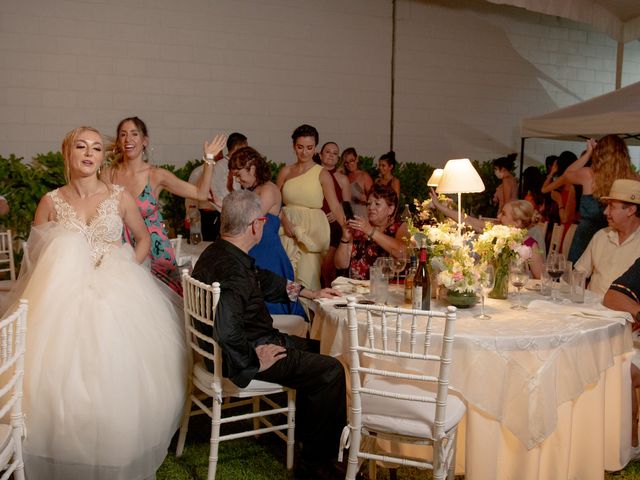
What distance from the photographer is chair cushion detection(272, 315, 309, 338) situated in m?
3.56

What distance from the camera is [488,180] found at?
9102 millimetres

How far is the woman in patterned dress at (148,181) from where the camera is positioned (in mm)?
3836

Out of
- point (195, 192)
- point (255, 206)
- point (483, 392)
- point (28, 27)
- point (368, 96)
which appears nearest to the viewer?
point (483, 392)

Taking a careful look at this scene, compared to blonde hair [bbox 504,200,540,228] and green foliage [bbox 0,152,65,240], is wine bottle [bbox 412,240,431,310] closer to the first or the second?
blonde hair [bbox 504,200,540,228]

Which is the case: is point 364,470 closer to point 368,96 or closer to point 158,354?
point 158,354

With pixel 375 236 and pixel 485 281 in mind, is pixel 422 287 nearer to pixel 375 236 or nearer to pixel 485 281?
pixel 485 281

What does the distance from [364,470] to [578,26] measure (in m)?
8.99

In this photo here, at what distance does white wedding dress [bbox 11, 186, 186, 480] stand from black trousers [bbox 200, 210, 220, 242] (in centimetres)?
279

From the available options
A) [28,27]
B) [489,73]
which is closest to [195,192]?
[28,27]

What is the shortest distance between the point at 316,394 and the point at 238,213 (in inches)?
33.7

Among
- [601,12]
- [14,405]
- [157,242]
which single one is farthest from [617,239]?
[601,12]

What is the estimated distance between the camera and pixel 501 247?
309 cm

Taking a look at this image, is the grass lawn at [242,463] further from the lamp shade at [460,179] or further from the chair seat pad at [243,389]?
the lamp shade at [460,179]

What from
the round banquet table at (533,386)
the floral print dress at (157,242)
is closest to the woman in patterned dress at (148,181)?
the floral print dress at (157,242)
